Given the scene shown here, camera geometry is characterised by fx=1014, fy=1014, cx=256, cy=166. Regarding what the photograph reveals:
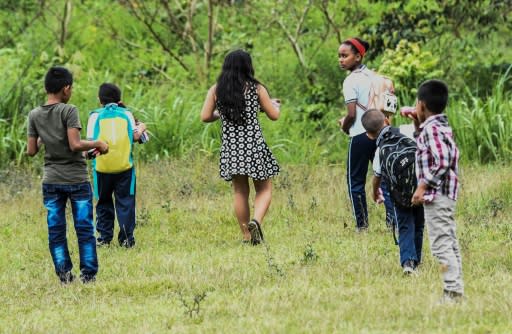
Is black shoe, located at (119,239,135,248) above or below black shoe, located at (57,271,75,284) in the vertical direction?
above

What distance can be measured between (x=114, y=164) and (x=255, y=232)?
1410 mm

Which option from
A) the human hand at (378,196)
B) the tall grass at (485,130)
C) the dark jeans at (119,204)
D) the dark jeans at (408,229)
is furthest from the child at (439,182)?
the tall grass at (485,130)

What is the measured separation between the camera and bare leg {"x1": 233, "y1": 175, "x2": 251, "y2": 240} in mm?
9312

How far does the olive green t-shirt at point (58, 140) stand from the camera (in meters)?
7.55

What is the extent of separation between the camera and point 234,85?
9023 mm

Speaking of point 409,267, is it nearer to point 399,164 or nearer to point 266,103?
point 399,164

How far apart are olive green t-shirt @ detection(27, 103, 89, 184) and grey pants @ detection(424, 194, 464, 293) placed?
2.76 meters

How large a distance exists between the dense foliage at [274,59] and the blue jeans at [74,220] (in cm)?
570

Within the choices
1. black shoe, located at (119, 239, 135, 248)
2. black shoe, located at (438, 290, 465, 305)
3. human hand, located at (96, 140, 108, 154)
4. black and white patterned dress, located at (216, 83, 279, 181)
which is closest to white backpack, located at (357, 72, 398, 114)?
black and white patterned dress, located at (216, 83, 279, 181)

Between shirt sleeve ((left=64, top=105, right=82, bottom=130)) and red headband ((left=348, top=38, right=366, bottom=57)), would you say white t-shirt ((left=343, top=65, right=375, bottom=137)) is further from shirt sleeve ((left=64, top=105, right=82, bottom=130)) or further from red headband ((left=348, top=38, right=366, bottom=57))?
shirt sleeve ((left=64, top=105, right=82, bottom=130))

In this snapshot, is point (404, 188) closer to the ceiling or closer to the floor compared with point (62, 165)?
closer to the floor

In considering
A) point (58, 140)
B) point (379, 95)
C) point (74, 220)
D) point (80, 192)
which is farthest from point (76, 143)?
point (379, 95)

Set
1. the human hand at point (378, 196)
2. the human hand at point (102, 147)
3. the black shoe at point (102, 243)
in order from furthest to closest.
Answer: the black shoe at point (102, 243), the human hand at point (378, 196), the human hand at point (102, 147)

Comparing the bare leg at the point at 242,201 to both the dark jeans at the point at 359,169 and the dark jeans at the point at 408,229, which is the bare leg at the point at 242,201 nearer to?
the dark jeans at the point at 359,169
